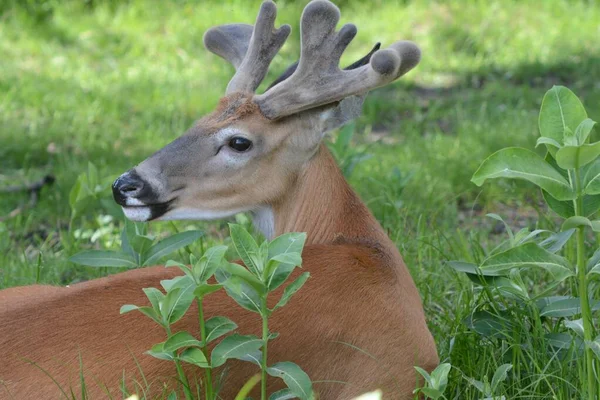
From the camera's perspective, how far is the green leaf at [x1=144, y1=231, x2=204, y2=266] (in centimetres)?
349

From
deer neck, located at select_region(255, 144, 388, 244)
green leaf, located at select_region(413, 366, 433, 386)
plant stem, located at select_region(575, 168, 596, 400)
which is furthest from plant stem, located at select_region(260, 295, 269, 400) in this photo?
plant stem, located at select_region(575, 168, 596, 400)

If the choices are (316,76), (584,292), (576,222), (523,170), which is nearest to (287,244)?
(523,170)

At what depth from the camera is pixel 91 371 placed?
2775mm

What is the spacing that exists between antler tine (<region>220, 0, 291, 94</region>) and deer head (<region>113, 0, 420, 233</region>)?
0.23 feet

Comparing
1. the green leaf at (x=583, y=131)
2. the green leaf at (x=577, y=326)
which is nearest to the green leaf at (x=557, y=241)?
the green leaf at (x=577, y=326)

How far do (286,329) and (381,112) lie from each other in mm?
4425

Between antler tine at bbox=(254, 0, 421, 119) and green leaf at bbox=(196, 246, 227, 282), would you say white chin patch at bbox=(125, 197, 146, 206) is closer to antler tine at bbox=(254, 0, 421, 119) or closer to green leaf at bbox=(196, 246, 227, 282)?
antler tine at bbox=(254, 0, 421, 119)

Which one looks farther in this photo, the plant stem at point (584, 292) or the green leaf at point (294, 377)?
the plant stem at point (584, 292)

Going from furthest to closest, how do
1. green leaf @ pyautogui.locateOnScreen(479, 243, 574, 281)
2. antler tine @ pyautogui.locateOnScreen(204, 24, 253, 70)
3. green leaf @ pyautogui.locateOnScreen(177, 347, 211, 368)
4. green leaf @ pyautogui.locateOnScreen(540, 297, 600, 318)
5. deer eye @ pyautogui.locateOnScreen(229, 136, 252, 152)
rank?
antler tine @ pyautogui.locateOnScreen(204, 24, 253, 70)
deer eye @ pyautogui.locateOnScreen(229, 136, 252, 152)
green leaf @ pyautogui.locateOnScreen(540, 297, 600, 318)
green leaf @ pyautogui.locateOnScreen(479, 243, 574, 281)
green leaf @ pyautogui.locateOnScreen(177, 347, 211, 368)

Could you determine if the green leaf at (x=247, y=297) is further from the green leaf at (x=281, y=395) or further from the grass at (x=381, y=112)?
the grass at (x=381, y=112)

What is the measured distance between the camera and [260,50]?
382cm

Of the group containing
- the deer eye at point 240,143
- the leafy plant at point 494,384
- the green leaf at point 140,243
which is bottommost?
the leafy plant at point 494,384

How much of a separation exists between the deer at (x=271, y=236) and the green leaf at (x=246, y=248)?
11.8 inches

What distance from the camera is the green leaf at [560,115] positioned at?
291 centimetres
